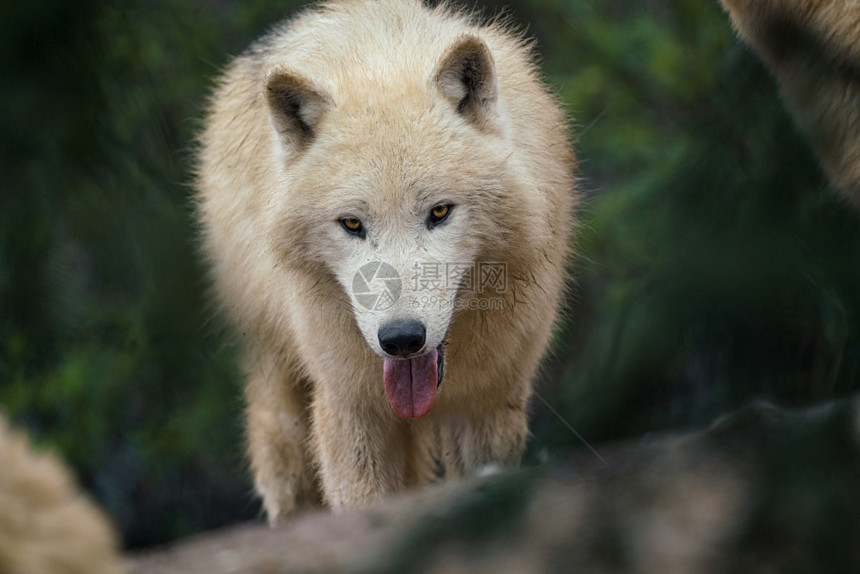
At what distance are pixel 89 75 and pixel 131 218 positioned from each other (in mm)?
189

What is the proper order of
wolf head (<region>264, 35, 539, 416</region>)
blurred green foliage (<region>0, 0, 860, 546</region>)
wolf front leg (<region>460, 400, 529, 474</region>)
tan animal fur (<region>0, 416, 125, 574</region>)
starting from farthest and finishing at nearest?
wolf front leg (<region>460, 400, 529, 474</region>), wolf head (<region>264, 35, 539, 416</region>), tan animal fur (<region>0, 416, 125, 574</region>), blurred green foliage (<region>0, 0, 860, 546</region>)

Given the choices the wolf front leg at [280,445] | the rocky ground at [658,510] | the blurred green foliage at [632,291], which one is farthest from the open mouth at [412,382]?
the rocky ground at [658,510]

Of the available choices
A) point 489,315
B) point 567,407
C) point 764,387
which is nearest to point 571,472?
point 567,407

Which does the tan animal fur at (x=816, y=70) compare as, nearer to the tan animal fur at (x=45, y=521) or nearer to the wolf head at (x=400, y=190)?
the wolf head at (x=400, y=190)

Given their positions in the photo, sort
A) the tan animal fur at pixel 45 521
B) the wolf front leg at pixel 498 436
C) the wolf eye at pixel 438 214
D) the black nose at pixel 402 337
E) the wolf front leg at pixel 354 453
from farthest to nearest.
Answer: the wolf front leg at pixel 498 436, the wolf front leg at pixel 354 453, the wolf eye at pixel 438 214, the black nose at pixel 402 337, the tan animal fur at pixel 45 521

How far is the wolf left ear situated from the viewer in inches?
114

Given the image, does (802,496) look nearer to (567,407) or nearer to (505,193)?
(567,407)

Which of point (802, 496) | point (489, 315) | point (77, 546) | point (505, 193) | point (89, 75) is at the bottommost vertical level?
point (77, 546)

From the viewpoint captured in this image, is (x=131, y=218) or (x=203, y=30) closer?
(x=131, y=218)

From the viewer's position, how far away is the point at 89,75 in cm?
104

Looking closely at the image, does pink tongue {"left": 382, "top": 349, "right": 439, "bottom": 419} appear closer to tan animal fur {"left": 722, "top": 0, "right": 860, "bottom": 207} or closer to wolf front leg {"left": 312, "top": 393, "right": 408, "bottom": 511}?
wolf front leg {"left": 312, "top": 393, "right": 408, "bottom": 511}

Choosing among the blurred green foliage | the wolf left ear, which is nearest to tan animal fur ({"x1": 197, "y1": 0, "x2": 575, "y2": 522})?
the wolf left ear

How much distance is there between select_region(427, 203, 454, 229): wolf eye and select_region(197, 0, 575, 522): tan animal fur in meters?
0.02

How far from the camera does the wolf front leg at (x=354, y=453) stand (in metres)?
3.75
